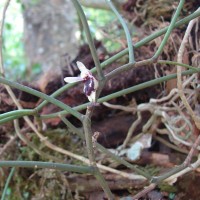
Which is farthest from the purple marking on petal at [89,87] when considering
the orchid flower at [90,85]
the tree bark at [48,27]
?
the tree bark at [48,27]

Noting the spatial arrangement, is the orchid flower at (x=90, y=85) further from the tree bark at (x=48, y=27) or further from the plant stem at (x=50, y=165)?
the tree bark at (x=48, y=27)

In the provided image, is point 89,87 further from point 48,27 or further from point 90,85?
point 48,27

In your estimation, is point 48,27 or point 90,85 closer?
point 90,85

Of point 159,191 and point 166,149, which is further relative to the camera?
point 166,149

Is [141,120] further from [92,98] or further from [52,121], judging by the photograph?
[92,98]

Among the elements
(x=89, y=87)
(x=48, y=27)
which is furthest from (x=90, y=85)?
(x=48, y=27)

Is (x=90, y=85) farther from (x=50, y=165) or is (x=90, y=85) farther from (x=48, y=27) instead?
(x=48, y=27)

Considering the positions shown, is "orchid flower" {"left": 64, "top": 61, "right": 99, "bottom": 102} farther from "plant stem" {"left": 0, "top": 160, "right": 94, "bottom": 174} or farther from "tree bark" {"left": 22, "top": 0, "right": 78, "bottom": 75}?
"tree bark" {"left": 22, "top": 0, "right": 78, "bottom": 75}

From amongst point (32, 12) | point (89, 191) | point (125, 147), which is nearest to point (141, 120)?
point (125, 147)

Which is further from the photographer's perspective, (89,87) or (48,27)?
(48,27)

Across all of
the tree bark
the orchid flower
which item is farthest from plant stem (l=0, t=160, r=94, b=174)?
the tree bark

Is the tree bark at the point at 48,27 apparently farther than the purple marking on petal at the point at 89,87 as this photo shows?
Yes
